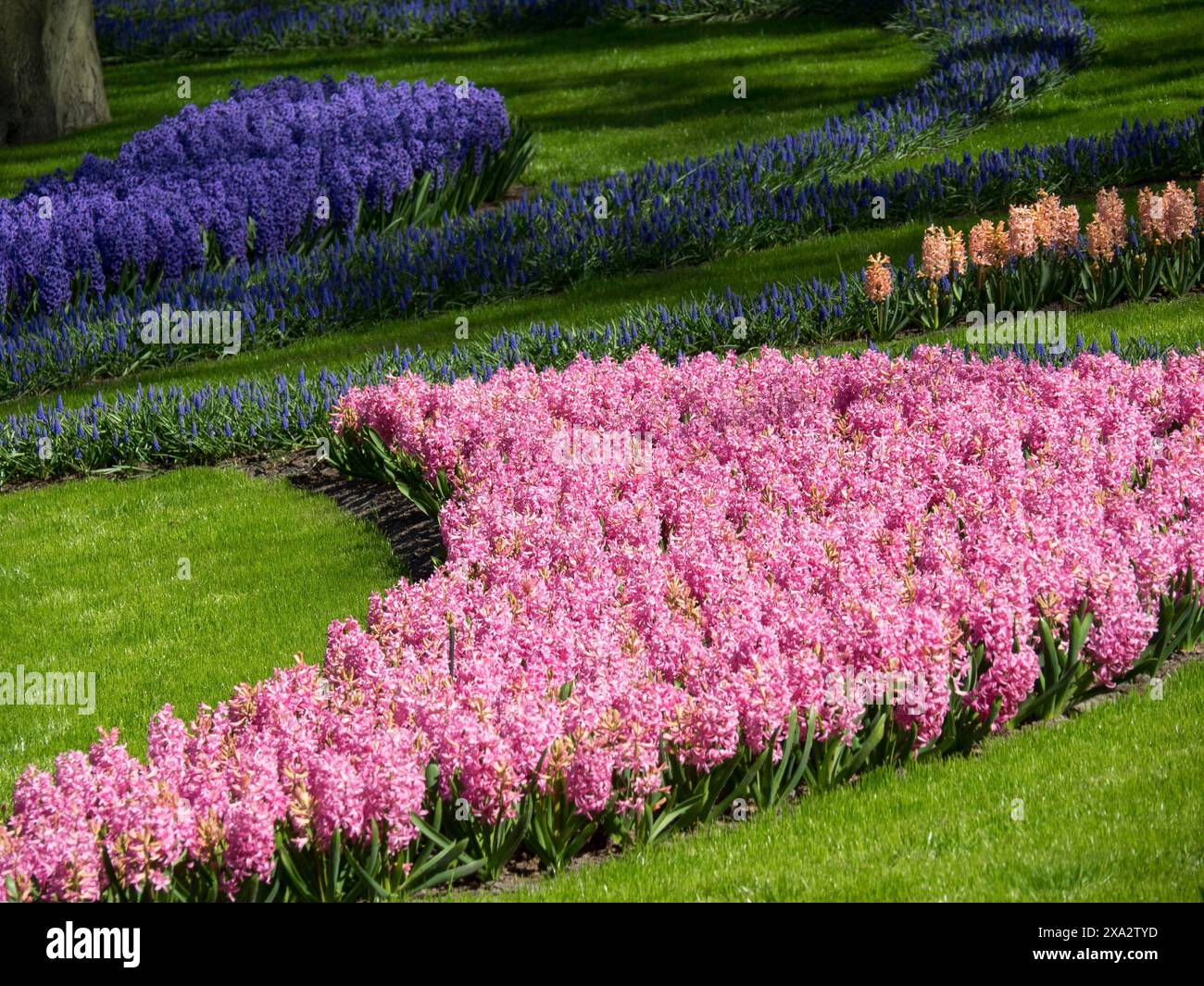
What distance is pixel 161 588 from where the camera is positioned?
8.70 metres

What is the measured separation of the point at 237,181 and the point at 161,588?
21.4 feet

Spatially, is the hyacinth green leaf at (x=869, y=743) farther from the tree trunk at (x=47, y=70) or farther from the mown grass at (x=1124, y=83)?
the tree trunk at (x=47, y=70)

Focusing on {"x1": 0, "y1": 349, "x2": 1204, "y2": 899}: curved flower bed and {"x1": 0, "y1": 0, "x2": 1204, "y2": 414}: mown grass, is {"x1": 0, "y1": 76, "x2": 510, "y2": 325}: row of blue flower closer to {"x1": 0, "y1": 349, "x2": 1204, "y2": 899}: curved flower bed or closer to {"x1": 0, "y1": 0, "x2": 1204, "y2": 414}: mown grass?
{"x1": 0, "y1": 0, "x2": 1204, "y2": 414}: mown grass

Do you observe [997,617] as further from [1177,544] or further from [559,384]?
[559,384]

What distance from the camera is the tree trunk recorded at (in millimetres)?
18438

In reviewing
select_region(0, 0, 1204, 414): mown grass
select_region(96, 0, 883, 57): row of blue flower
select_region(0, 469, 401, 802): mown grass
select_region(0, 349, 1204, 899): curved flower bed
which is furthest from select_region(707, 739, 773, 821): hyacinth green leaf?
select_region(96, 0, 883, 57): row of blue flower

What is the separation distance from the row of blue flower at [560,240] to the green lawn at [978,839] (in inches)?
326

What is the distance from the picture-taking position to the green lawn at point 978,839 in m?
4.96

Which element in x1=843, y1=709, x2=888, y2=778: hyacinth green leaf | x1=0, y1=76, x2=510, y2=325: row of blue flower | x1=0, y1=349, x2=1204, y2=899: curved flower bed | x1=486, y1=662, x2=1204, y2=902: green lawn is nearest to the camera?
x1=486, y1=662, x2=1204, y2=902: green lawn

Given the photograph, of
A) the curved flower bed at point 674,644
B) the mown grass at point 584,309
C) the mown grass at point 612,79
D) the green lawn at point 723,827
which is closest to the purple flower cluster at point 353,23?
the mown grass at point 612,79

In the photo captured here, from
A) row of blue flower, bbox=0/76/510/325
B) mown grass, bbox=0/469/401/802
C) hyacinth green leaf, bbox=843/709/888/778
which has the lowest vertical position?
mown grass, bbox=0/469/401/802

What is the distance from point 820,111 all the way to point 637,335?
8.40 meters

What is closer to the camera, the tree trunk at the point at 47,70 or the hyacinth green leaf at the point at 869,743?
the hyacinth green leaf at the point at 869,743

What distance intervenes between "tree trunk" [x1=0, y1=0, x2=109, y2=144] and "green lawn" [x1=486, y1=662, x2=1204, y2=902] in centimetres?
1564
